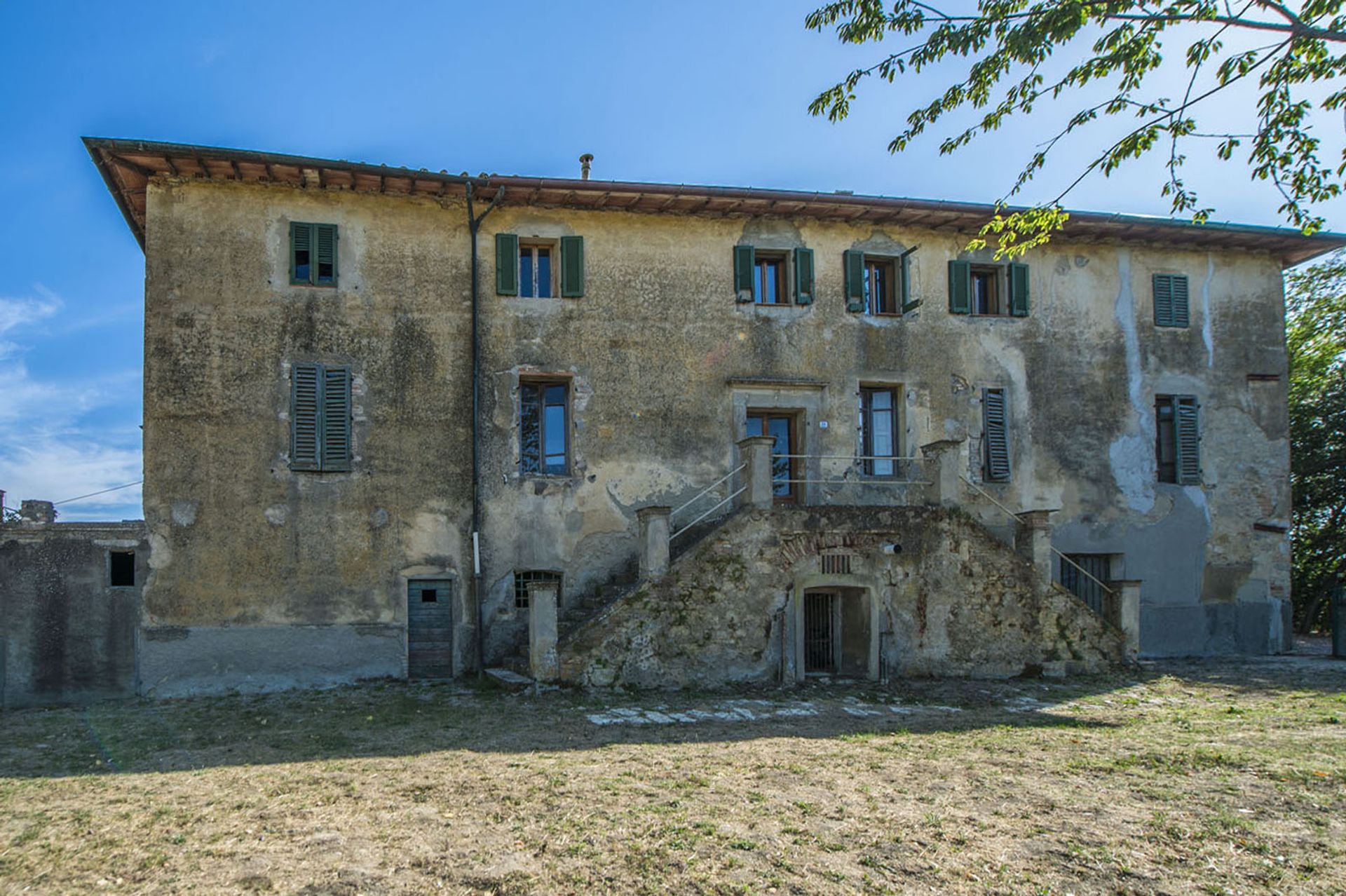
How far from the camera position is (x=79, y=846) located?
20.7ft

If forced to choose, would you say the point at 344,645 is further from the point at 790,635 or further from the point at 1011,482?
the point at 1011,482

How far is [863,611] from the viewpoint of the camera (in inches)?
583

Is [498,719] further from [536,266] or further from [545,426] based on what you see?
[536,266]

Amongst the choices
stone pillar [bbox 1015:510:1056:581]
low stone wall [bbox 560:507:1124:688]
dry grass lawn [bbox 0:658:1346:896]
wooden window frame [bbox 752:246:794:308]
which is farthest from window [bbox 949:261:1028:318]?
dry grass lawn [bbox 0:658:1346:896]

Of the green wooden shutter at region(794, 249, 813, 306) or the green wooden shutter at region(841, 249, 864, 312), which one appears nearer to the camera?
the green wooden shutter at region(794, 249, 813, 306)

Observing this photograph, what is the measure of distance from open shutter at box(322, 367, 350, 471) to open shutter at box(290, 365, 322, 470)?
0.13 metres

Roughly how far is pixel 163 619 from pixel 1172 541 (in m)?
16.9

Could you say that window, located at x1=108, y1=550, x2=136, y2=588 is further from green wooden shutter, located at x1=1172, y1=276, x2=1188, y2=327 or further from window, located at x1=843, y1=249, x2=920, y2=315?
green wooden shutter, located at x1=1172, y1=276, x2=1188, y2=327

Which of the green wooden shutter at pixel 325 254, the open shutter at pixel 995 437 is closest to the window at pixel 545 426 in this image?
the green wooden shutter at pixel 325 254

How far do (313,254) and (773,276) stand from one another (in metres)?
7.55

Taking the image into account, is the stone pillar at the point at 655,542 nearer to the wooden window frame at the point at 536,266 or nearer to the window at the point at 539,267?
the window at the point at 539,267

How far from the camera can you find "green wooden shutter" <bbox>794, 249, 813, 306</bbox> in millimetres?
16594

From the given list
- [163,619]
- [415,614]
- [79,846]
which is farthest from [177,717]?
[79,846]

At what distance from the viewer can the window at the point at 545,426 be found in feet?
51.4
